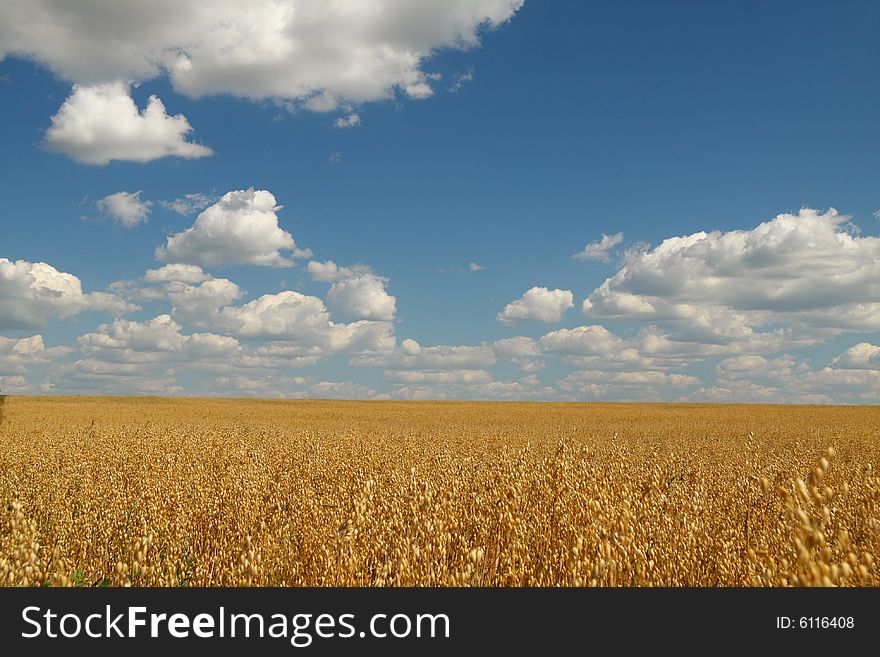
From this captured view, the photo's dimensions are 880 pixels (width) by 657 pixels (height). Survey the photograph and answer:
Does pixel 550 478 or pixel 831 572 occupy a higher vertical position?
pixel 831 572

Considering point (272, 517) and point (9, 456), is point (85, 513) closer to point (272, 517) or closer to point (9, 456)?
point (272, 517)

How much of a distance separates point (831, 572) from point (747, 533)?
4.04 metres

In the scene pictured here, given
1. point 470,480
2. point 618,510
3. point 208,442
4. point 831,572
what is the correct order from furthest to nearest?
point 208,442 → point 470,480 → point 618,510 → point 831,572

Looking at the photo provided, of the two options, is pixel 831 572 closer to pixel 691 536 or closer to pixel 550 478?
pixel 691 536

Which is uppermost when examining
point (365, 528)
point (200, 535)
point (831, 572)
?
point (831, 572)

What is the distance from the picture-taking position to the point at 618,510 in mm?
4355

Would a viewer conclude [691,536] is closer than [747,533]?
Yes

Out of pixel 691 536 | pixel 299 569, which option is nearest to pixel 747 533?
pixel 691 536

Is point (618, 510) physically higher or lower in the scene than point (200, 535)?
higher

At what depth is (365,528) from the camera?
15.8 feet

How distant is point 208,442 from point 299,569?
962 cm
